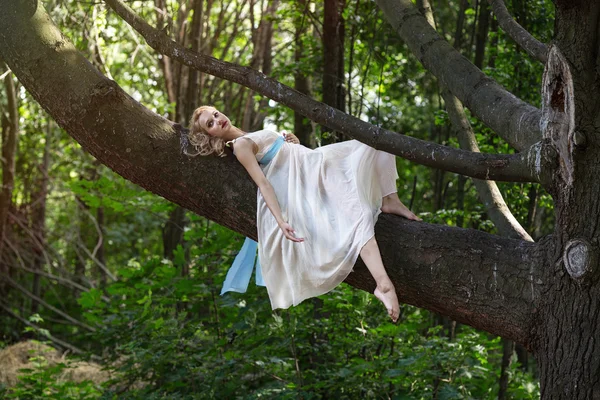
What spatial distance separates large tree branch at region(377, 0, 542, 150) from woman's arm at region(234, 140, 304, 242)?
0.94 metres

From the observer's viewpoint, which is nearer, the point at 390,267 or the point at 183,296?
the point at 390,267

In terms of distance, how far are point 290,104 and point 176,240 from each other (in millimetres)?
5269

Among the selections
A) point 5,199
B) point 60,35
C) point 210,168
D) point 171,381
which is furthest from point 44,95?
point 5,199

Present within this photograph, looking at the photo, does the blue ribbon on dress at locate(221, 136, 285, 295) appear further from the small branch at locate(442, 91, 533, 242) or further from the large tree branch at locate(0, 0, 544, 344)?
the small branch at locate(442, 91, 533, 242)

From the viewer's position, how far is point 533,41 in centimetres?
363

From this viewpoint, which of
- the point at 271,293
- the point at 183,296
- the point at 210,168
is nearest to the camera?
the point at 210,168

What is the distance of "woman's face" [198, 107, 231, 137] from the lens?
11.7 feet

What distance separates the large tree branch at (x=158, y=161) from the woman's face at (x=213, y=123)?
18 centimetres

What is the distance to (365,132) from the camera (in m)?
3.09

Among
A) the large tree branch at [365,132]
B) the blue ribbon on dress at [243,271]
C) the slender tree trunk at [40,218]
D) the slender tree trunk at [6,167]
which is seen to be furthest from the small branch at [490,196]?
the slender tree trunk at [40,218]

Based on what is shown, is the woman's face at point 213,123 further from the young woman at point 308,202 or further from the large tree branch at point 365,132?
the large tree branch at point 365,132

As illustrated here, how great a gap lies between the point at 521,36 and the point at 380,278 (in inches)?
55.9

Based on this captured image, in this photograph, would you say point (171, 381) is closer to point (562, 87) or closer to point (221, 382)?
point (221, 382)

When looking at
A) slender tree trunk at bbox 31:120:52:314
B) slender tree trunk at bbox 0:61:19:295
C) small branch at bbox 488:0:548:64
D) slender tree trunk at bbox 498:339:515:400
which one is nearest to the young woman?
small branch at bbox 488:0:548:64
